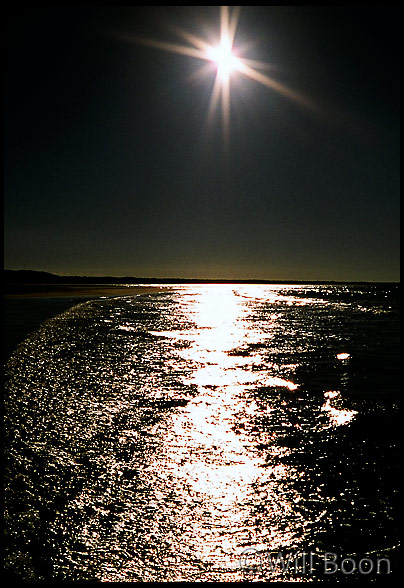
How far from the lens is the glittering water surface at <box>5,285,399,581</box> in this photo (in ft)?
14.1

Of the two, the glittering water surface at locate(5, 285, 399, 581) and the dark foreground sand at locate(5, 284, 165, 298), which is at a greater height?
the dark foreground sand at locate(5, 284, 165, 298)

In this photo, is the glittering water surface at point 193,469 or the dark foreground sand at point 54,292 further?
the dark foreground sand at point 54,292

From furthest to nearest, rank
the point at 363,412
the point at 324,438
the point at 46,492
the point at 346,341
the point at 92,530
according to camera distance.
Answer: the point at 346,341 < the point at 363,412 < the point at 324,438 < the point at 46,492 < the point at 92,530

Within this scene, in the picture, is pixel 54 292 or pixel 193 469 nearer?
pixel 193 469

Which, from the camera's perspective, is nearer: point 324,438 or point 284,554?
point 284,554

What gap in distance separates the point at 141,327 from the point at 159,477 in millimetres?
18447

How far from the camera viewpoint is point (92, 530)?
181 inches

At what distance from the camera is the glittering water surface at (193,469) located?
169 inches

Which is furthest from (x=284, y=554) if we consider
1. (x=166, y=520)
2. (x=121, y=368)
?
(x=121, y=368)

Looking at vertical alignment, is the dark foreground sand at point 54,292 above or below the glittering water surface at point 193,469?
above

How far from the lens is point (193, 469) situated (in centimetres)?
599

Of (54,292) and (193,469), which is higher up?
(54,292)

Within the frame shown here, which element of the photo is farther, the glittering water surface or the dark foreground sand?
the dark foreground sand

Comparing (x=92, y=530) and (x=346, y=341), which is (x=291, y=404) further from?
(x=346, y=341)
